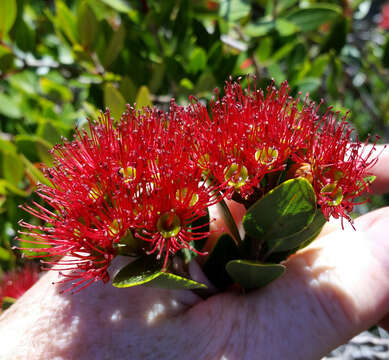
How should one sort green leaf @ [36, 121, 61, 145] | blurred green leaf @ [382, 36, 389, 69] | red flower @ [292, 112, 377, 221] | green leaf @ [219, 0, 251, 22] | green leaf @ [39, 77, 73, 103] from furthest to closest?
blurred green leaf @ [382, 36, 389, 69] → green leaf @ [39, 77, 73, 103] → green leaf @ [219, 0, 251, 22] → green leaf @ [36, 121, 61, 145] → red flower @ [292, 112, 377, 221]

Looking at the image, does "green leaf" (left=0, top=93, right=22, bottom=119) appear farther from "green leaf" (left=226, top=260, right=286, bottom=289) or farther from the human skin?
"green leaf" (left=226, top=260, right=286, bottom=289)

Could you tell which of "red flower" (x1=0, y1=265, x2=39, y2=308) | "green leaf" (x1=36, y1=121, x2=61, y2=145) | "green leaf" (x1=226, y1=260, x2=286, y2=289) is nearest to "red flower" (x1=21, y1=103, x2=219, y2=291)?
"green leaf" (x1=226, y1=260, x2=286, y2=289)

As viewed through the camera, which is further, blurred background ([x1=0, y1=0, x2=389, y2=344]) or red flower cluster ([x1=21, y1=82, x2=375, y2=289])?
blurred background ([x1=0, y1=0, x2=389, y2=344])

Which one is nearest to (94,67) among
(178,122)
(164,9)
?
(164,9)

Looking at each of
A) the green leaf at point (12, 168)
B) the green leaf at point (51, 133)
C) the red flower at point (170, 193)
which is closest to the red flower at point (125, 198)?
the red flower at point (170, 193)

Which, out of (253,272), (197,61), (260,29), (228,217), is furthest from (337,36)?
(253,272)

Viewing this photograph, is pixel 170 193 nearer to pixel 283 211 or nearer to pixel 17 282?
pixel 283 211

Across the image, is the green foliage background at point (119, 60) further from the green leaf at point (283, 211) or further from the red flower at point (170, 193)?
the green leaf at point (283, 211)
